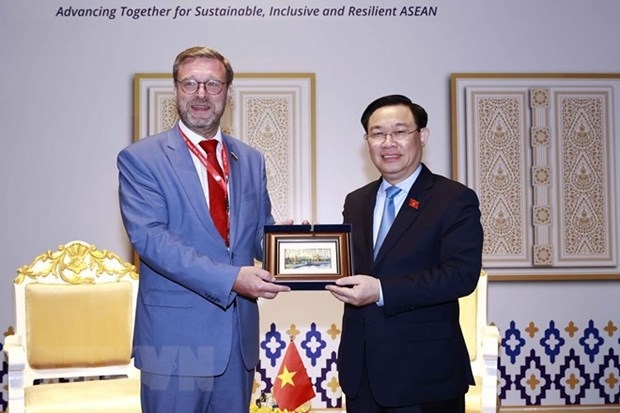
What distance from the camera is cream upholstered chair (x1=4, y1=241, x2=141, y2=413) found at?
12.4 feet

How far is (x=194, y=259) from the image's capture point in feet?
7.86

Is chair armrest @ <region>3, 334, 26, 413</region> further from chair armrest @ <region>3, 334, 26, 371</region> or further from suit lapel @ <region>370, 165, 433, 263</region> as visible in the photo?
suit lapel @ <region>370, 165, 433, 263</region>

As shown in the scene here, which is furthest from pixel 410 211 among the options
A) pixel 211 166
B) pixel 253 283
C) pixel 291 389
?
pixel 291 389

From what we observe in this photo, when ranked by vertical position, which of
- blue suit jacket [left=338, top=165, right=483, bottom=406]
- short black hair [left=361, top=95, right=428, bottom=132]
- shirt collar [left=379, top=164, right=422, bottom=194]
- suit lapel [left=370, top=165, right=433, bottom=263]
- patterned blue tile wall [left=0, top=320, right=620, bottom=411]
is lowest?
patterned blue tile wall [left=0, top=320, right=620, bottom=411]

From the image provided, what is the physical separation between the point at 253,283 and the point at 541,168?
257cm

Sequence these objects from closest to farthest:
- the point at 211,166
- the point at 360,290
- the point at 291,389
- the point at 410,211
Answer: the point at 360,290, the point at 410,211, the point at 211,166, the point at 291,389

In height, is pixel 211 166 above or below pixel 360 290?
above

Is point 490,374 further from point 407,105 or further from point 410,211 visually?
point 407,105

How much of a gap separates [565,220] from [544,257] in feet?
0.85

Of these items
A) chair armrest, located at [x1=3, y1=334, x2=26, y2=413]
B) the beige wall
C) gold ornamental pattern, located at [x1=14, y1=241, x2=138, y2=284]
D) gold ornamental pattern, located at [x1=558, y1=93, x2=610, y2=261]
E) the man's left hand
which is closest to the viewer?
the man's left hand

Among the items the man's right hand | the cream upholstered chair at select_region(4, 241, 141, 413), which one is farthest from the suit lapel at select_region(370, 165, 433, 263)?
the cream upholstered chair at select_region(4, 241, 141, 413)

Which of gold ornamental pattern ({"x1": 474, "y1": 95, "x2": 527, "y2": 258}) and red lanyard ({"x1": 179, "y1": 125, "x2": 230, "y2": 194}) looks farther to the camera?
gold ornamental pattern ({"x1": 474, "y1": 95, "x2": 527, "y2": 258})

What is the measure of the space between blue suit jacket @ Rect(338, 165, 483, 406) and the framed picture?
0.09 metres

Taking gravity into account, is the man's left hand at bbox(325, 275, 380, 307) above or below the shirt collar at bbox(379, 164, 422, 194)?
below
